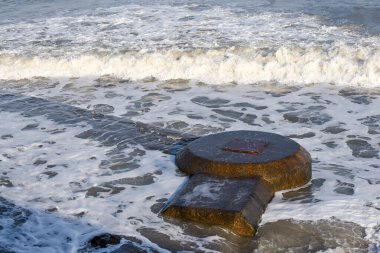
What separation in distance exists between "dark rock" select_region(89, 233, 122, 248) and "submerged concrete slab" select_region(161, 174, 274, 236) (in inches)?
16.8

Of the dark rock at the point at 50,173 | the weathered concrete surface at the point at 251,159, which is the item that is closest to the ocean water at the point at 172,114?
the dark rock at the point at 50,173

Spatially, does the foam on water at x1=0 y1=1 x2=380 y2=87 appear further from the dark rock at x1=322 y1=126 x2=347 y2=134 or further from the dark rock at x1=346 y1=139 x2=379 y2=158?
Result: the dark rock at x1=346 y1=139 x2=379 y2=158

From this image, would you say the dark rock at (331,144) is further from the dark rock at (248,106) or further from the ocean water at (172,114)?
the dark rock at (248,106)

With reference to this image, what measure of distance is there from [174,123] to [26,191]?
7.03 feet

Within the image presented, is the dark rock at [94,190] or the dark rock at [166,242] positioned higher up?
the dark rock at [94,190]

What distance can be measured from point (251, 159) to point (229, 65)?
4735mm

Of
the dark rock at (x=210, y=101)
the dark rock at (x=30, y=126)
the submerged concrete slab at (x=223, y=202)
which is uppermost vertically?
the submerged concrete slab at (x=223, y=202)

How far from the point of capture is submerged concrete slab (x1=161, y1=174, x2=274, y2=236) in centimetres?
380

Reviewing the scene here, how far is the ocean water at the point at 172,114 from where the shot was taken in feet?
12.8

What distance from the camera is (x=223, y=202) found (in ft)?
12.9

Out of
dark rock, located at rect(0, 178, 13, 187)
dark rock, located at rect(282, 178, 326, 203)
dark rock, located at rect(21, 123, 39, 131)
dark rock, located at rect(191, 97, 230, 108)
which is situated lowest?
dark rock, located at rect(191, 97, 230, 108)

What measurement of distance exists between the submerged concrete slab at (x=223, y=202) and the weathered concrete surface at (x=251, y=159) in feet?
0.30

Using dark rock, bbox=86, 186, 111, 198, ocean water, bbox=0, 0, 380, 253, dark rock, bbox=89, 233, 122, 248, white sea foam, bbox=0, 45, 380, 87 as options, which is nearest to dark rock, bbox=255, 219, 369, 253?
ocean water, bbox=0, 0, 380, 253

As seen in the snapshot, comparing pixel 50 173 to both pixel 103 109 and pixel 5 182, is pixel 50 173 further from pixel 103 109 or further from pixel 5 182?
pixel 103 109
